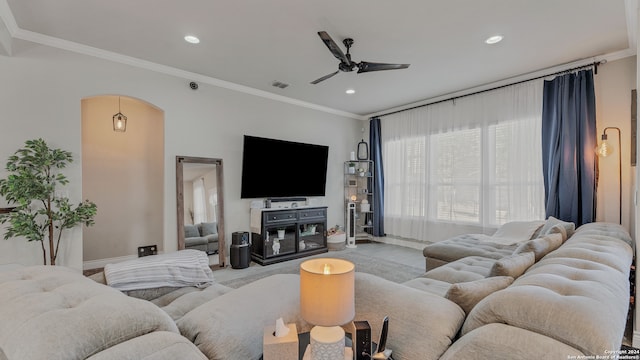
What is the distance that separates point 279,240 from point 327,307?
148 inches

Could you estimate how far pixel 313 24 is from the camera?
2.76m

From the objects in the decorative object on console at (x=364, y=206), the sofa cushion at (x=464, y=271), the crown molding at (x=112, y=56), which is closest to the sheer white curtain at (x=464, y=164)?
the decorative object on console at (x=364, y=206)

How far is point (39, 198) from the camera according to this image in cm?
281

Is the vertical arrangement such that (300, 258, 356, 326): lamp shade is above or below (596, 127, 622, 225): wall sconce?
below

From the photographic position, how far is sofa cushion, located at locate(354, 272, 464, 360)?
1.08 meters

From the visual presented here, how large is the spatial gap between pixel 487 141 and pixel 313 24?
333 cm

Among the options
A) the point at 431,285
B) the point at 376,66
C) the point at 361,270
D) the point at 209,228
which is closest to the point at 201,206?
the point at 209,228

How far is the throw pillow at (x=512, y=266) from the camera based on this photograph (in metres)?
1.54

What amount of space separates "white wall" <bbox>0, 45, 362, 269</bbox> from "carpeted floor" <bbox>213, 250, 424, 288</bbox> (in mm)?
763

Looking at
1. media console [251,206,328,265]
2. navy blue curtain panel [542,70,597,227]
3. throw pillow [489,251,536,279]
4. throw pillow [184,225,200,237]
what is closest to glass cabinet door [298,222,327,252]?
media console [251,206,328,265]

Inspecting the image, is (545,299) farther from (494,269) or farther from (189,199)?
(189,199)

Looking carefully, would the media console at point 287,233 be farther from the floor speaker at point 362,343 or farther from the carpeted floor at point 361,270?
the floor speaker at point 362,343

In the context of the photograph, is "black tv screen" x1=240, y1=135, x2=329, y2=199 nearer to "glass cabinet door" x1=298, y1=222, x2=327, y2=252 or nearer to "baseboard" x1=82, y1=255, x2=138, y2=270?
"glass cabinet door" x1=298, y1=222, x2=327, y2=252

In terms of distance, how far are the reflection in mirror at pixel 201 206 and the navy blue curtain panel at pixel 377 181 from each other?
124 inches
